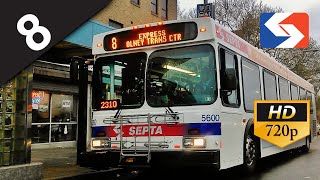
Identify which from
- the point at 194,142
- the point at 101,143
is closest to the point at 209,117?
the point at 194,142

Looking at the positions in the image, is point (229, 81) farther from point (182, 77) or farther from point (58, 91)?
point (58, 91)

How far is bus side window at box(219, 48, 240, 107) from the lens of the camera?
25.8ft

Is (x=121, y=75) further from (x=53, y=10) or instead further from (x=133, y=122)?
(x=53, y=10)

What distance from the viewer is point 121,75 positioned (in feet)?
27.8

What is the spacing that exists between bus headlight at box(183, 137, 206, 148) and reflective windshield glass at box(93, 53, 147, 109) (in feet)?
3.98

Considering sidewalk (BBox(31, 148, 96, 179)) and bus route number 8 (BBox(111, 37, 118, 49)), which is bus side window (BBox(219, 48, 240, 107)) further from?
sidewalk (BBox(31, 148, 96, 179))

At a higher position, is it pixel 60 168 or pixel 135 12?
pixel 135 12

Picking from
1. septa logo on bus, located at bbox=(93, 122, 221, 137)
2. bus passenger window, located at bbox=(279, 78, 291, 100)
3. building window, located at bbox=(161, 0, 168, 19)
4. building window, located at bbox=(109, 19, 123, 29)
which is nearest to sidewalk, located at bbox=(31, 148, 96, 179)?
septa logo on bus, located at bbox=(93, 122, 221, 137)

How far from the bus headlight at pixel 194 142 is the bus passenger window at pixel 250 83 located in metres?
2.16

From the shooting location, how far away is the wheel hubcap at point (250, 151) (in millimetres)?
9114

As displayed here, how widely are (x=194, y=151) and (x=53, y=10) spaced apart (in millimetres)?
5328

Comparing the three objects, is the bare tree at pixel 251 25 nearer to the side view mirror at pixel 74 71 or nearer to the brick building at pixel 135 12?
the brick building at pixel 135 12

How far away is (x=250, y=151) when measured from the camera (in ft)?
30.5

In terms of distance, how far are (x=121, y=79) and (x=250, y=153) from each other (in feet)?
10.5
